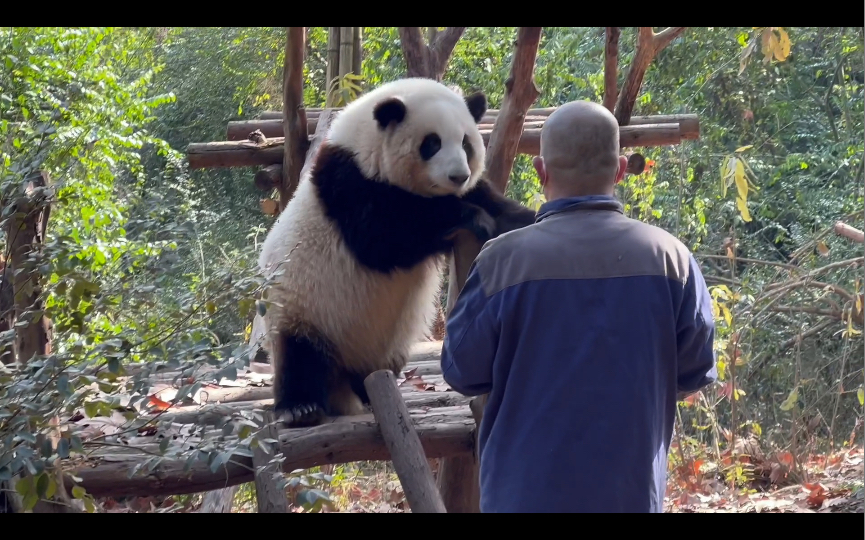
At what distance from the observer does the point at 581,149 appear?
79.9 inches

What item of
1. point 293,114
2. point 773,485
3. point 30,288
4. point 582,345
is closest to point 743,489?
point 773,485

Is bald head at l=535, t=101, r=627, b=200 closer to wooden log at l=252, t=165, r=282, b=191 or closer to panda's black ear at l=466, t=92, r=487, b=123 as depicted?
panda's black ear at l=466, t=92, r=487, b=123

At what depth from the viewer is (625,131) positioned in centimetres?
514

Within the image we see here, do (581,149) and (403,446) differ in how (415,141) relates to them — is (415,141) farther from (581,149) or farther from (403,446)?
(581,149)

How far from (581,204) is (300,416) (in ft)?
5.65

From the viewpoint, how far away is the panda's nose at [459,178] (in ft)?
11.0

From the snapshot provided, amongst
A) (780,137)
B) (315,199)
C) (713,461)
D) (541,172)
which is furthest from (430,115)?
(780,137)

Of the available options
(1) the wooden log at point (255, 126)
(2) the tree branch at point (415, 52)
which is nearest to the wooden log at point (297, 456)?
(1) the wooden log at point (255, 126)

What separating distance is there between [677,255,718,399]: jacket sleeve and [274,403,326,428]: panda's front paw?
165cm

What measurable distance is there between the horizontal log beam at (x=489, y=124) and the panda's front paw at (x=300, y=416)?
254 centimetres

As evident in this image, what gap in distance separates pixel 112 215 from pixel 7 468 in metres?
5.00

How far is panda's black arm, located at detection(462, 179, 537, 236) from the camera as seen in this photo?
3.24 metres
